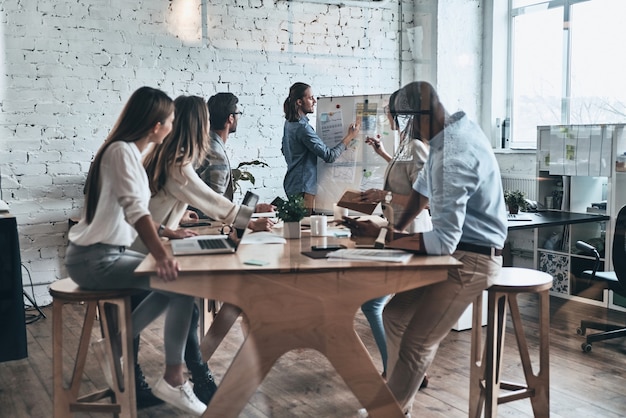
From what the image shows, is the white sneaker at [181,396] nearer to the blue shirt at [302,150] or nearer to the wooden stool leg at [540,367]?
the blue shirt at [302,150]

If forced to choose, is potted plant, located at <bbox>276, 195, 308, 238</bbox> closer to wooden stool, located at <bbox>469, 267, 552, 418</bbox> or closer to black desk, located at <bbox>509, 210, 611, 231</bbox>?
wooden stool, located at <bbox>469, 267, 552, 418</bbox>

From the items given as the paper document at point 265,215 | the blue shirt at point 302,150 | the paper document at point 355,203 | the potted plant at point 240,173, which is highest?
the blue shirt at point 302,150

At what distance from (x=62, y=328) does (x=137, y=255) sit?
50 cm

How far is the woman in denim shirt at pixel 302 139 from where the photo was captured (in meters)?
2.59

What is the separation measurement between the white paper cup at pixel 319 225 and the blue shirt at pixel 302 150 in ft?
0.51

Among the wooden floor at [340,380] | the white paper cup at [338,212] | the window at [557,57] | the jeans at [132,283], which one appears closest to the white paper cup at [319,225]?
the white paper cup at [338,212]

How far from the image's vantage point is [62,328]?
8.13 feet

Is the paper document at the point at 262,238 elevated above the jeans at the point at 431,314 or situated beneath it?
elevated above

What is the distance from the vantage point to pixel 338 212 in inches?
106

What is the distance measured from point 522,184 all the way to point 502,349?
78cm

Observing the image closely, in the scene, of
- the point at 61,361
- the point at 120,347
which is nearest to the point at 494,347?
the point at 120,347

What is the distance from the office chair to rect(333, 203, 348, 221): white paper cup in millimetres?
1147

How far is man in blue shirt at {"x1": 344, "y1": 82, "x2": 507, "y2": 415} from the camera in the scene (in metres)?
2.38

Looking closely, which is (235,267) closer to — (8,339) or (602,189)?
(8,339)
